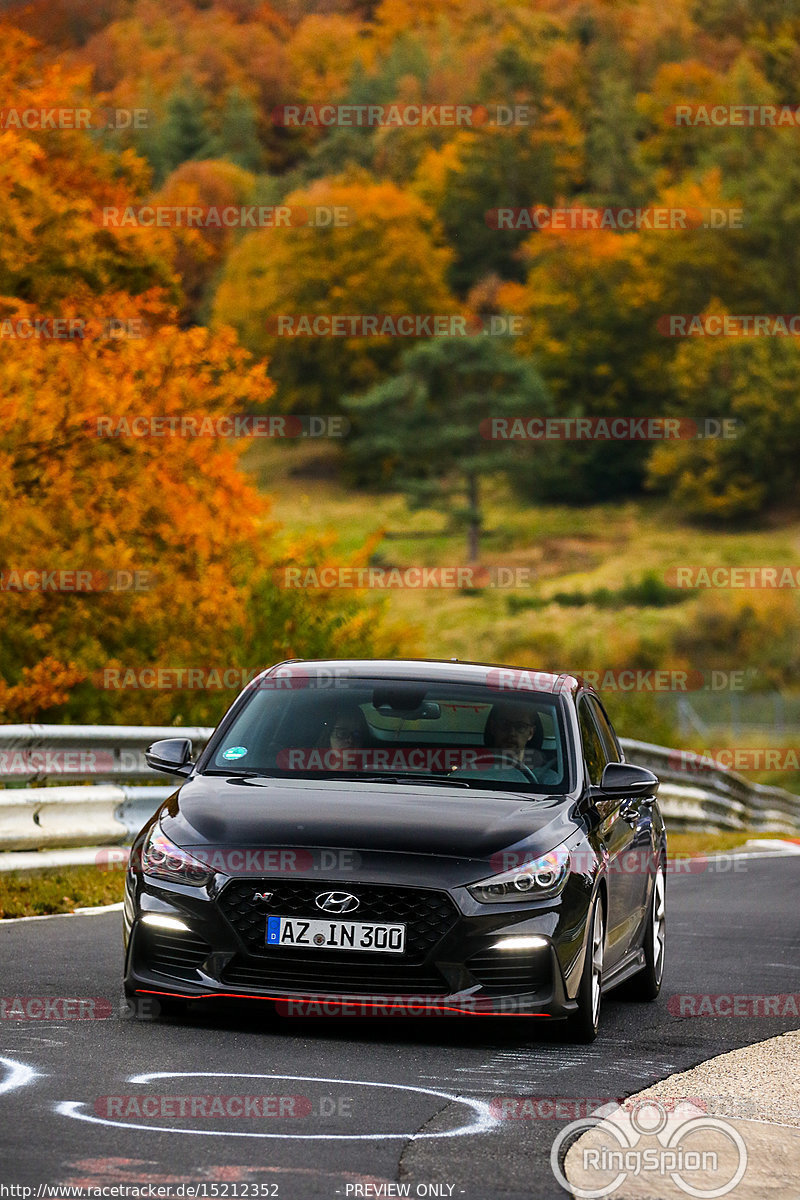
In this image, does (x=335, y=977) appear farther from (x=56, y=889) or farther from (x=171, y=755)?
(x=56, y=889)

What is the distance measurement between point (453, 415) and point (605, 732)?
103 m

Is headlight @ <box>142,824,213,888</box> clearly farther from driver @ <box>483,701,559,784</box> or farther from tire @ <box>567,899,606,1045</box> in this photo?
driver @ <box>483,701,559,784</box>

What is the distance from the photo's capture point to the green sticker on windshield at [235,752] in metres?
9.16

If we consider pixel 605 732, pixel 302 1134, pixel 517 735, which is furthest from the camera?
pixel 605 732

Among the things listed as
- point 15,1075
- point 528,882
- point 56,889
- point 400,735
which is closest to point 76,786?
point 56,889

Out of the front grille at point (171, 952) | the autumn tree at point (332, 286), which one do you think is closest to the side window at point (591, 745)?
the front grille at point (171, 952)

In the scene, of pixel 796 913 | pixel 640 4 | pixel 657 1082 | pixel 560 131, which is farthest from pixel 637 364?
pixel 657 1082

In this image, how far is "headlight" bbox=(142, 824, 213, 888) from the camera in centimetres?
800

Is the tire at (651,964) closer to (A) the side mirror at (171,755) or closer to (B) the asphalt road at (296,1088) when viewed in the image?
(B) the asphalt road at (296,1088)

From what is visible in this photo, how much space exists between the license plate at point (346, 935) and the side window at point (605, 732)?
2.67 metres

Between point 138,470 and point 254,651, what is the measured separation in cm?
376

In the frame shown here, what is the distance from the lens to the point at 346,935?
783 centimetres

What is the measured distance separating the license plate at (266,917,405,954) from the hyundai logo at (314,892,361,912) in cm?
5

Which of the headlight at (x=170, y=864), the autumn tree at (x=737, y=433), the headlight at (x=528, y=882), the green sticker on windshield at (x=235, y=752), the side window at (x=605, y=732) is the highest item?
the green sticker on windshield at (x=235, y=752)
